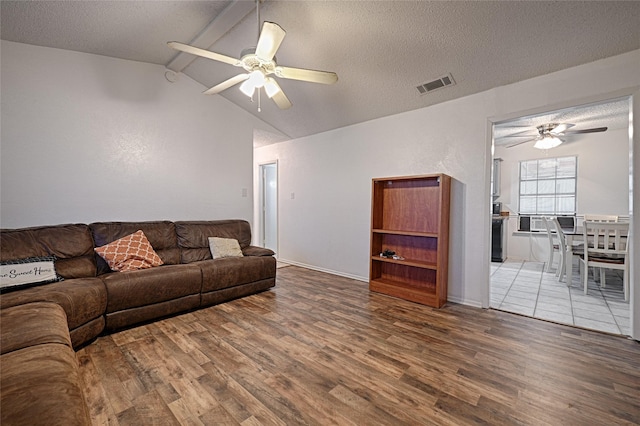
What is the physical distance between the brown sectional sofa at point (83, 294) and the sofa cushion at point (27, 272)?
73 mm

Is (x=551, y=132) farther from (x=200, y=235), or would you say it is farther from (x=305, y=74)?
(x=200, y=235)

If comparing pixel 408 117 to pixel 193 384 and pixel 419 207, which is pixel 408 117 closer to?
pixel 419 207

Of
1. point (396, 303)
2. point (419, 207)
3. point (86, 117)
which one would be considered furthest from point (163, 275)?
point (419, 207)

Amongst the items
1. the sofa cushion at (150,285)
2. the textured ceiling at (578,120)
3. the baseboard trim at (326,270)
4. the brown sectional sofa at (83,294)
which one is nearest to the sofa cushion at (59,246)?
the brown sectional sofa at (83,294)

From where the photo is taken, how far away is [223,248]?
143 inches

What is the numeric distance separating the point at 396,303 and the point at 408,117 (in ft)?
7.84

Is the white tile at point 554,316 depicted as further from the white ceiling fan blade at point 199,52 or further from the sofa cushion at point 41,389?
the white ceiling fan blade at point 199,52

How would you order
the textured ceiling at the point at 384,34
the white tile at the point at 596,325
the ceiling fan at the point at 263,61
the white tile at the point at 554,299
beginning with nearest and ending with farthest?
the ceiling fan at the point at 263,61 → the textured ceiling at the point at 384,34 → the white tile at the point at 596,325 → the white tile at the point at 554,299

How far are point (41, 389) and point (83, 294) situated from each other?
1.43 m

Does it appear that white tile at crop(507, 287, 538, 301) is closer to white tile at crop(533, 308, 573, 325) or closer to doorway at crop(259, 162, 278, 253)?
white tile at crop(533, 308, 573, 325)

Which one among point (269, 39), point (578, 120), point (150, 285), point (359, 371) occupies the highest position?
point (578, 120)

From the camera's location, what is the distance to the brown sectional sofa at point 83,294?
1038 mm

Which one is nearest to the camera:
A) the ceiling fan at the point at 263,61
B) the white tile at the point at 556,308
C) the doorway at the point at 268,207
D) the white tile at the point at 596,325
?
the ceiling fan at the point at 263,61

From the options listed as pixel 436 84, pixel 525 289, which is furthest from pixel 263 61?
pixel 525 289
